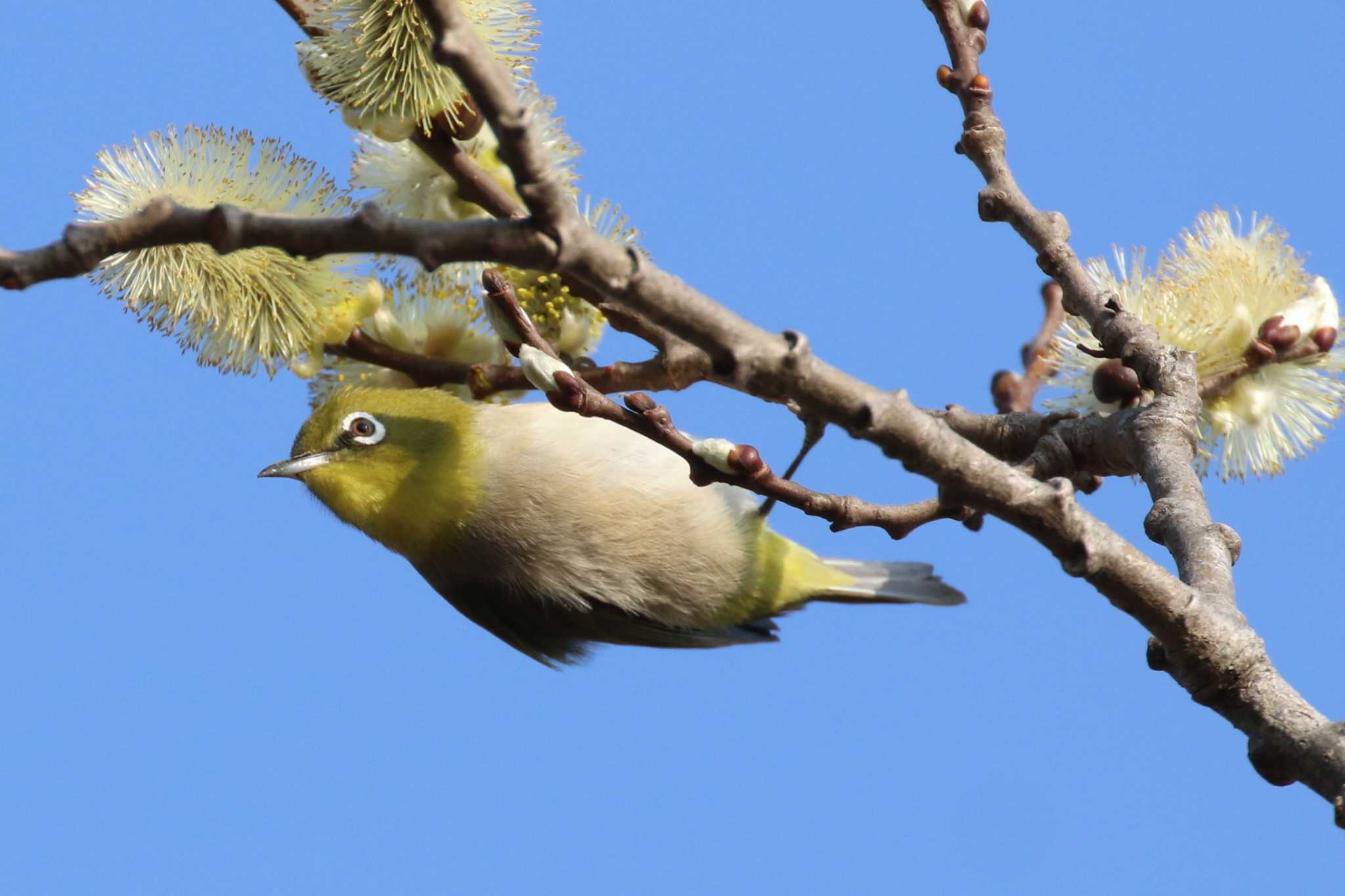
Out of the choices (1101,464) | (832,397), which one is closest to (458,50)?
(832,397)

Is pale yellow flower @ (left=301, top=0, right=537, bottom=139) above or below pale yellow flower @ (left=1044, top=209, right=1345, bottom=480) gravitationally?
below

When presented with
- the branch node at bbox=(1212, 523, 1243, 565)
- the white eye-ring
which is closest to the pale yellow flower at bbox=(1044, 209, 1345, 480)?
the branch node at bbox=(1212, 523, 1243, 565)

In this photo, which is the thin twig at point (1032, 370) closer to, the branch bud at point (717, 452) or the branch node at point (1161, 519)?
the branch node at point (1161, 519)

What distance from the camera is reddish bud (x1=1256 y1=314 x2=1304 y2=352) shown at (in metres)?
3.54

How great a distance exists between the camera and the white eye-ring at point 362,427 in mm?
4434

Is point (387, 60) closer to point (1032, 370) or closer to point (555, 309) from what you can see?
point (555, 309)

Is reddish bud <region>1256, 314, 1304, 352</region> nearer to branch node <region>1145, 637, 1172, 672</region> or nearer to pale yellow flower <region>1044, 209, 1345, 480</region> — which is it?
pale yellow flower <region>1044, 209, 1345, 480</region>

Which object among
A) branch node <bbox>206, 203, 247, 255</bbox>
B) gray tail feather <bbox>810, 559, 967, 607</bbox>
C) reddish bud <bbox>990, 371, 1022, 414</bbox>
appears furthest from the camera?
gray tail feather <bbox>810, 559, 967, 607</bbox>

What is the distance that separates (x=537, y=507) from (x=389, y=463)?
1.71 ft

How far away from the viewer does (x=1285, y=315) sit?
3.60 metres

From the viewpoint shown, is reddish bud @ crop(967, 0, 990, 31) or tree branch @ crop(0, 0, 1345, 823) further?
reddish bud @ crop(967, 0, 990, 31)

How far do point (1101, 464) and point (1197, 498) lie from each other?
427 mm

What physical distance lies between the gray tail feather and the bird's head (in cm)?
148

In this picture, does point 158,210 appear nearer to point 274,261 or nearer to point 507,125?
point 507,125
